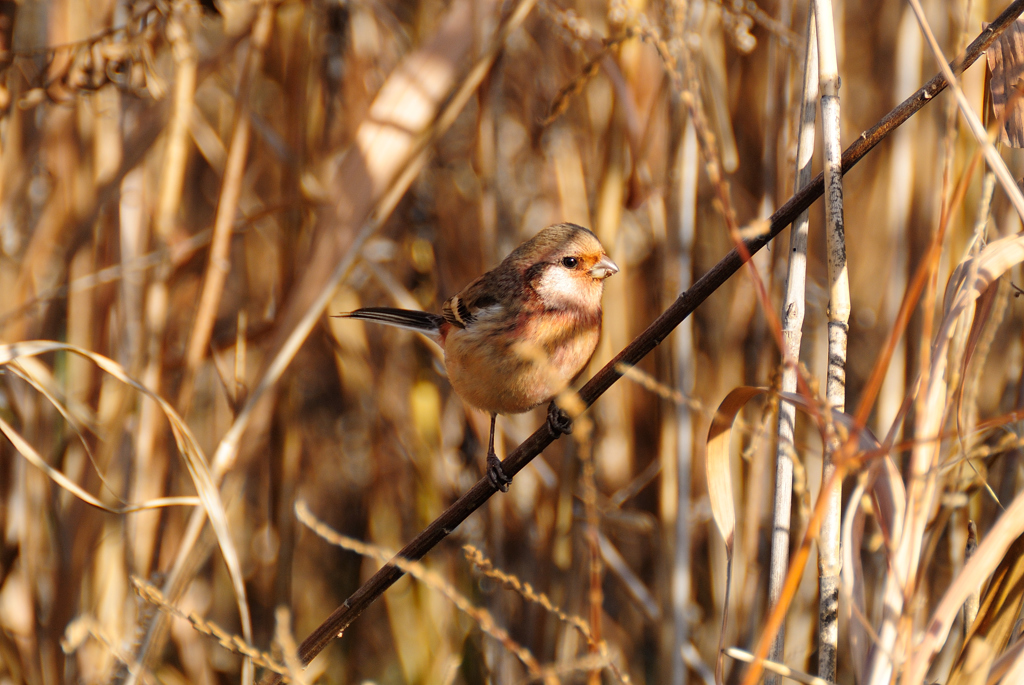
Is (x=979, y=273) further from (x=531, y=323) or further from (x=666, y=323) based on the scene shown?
(x=531, y=323)

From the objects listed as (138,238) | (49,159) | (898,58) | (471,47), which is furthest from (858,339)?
(49,159)

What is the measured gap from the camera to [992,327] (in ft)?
6.22

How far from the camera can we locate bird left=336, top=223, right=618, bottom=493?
7.35ft

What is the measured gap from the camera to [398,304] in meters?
2.97

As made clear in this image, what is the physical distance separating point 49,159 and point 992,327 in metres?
2.93

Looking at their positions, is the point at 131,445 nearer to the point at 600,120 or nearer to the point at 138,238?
the point at 138,238

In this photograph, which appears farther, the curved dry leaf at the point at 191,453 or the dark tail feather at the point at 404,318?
the dark tail feather at the point at 404,318

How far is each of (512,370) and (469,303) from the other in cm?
46

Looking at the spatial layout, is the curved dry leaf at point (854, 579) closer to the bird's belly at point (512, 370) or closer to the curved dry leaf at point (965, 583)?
the curved dry leaf at point (965, 583)

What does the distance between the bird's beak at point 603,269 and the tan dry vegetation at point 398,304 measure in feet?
0.77

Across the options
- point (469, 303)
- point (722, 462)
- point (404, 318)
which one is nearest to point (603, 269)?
point (469, 303)

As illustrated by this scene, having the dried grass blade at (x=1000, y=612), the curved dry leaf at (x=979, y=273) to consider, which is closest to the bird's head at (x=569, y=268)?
the curved dry leaf at (x=979, y=273)

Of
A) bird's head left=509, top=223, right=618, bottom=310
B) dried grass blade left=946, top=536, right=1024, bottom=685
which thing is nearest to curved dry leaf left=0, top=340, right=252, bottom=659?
bird's head left=509, top=223, right=618, bottom=310

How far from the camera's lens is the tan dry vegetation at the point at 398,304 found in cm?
218
